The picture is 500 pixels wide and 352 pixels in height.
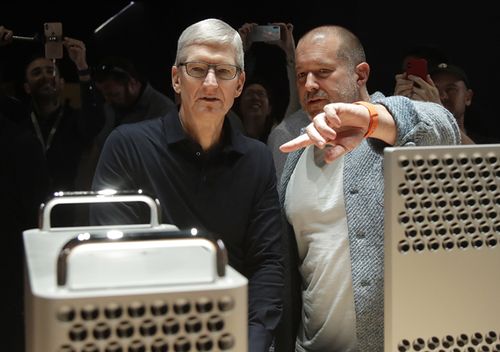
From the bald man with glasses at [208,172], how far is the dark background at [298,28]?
43.3 inches

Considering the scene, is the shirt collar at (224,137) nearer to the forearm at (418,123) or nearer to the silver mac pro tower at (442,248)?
the forearm at (418,123)

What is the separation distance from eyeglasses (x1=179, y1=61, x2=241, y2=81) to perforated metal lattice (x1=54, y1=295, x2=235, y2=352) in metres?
0.61

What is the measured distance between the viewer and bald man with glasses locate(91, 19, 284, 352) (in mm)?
1240

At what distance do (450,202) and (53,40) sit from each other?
1.57m

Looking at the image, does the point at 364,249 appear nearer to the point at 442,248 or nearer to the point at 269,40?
the point at 442,248

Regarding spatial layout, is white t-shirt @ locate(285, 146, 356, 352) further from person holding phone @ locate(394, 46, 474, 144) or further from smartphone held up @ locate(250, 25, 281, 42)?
smartphone held up @ locate(250, 25, 281, 42)

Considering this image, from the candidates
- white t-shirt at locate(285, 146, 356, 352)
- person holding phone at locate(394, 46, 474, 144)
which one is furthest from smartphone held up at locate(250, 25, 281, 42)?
white t-shirt at locate(285, 146, 356, 352)

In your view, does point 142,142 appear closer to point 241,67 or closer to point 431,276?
point 241,67

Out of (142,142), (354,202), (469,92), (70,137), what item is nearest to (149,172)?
(142,142)

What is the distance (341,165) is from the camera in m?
1.47

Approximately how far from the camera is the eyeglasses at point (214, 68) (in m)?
1.24

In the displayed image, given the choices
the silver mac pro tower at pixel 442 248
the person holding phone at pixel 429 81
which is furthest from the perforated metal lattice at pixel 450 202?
the person holding phone at pixel 429 81

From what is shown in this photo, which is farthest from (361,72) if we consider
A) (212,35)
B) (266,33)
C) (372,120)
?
(266,33)

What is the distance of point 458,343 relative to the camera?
3.10 feet
